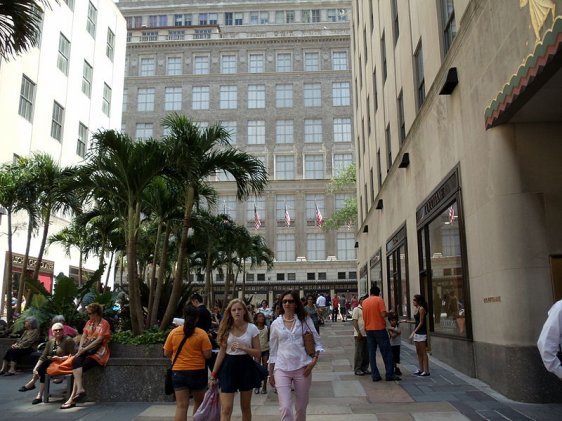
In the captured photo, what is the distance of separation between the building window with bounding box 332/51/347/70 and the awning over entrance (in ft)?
199

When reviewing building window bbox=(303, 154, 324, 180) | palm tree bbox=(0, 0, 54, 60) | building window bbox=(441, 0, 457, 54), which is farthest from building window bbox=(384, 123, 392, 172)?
building window bbox=(303, 154, 324, 180)

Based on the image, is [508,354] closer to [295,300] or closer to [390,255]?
[295,300]

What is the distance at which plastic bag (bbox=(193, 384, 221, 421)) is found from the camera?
5.35m

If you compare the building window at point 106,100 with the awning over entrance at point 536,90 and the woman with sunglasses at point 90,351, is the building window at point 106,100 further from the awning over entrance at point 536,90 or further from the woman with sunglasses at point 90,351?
the awning over entrance at point 536,90

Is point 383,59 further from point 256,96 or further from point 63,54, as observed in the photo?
point 256,96

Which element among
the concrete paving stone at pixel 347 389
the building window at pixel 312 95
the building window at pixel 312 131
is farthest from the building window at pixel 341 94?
the concrete paving stone at pixel 347 389

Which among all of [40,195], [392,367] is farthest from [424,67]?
[40,195]

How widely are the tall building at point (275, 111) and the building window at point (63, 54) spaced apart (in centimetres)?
2961

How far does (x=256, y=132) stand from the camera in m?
63.8

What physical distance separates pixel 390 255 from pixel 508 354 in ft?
41.4

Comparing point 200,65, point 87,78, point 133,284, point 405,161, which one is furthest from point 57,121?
point 200,65

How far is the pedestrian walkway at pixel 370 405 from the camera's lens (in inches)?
268

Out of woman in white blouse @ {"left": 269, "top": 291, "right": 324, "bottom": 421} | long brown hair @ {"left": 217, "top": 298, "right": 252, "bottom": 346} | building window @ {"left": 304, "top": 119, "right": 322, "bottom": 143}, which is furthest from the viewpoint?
building window @ {"left": 304, "top": 119, "right": 322, "bottom": 143}

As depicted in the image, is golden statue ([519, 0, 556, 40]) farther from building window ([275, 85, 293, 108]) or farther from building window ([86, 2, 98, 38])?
building window ([275, 85, 293, 108])
